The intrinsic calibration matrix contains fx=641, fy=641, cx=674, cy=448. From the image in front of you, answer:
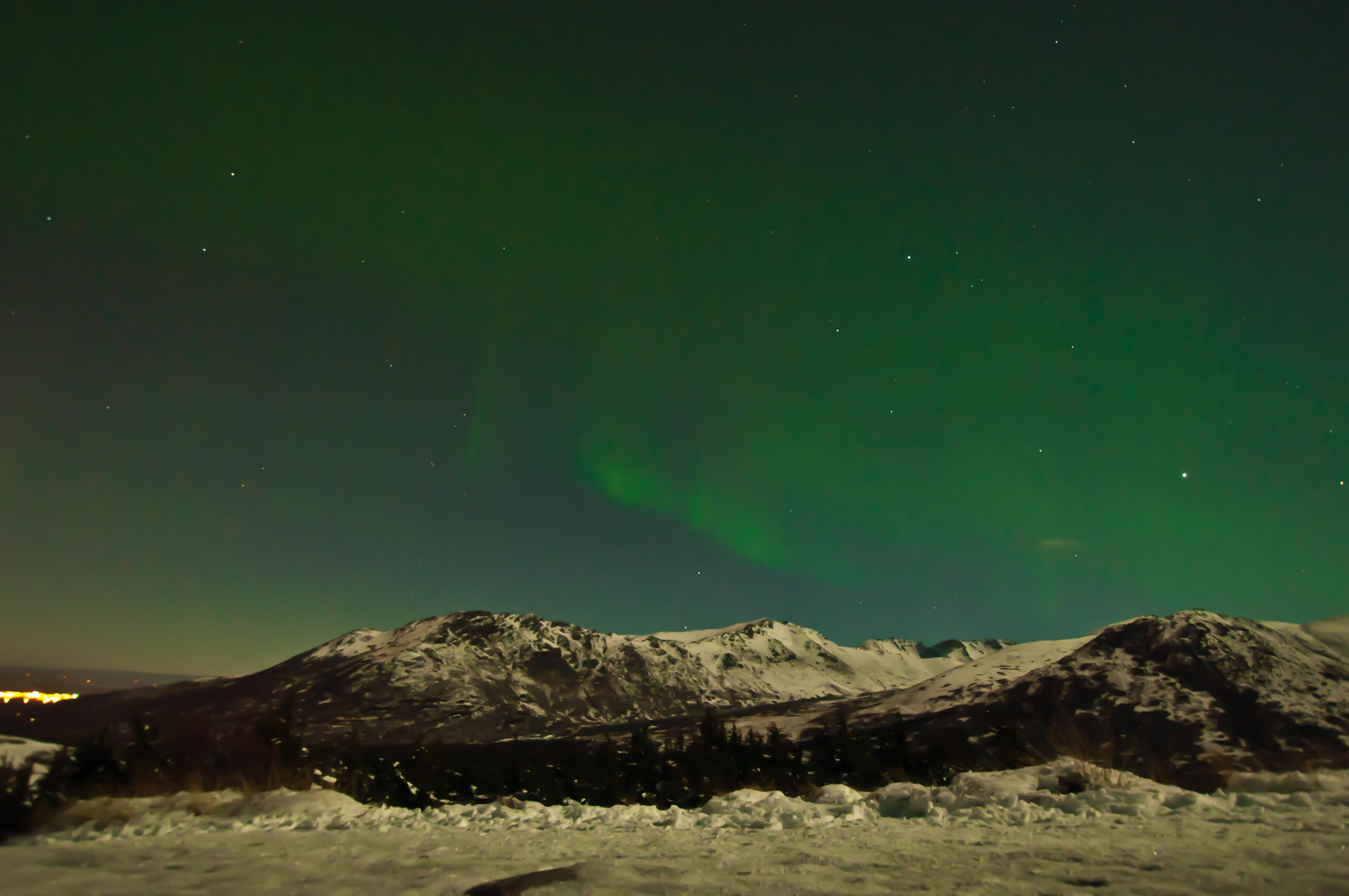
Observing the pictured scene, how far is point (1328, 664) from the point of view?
4668 inches

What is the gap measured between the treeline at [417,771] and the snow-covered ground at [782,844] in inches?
78.5

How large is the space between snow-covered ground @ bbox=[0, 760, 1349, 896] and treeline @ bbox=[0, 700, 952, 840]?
6.54 feet

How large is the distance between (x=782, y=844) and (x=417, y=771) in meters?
17.8

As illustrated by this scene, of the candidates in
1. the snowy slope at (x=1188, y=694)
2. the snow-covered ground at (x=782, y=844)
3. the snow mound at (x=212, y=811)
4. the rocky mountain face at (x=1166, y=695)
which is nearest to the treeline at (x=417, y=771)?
the snow mound at (x=212, y=811)

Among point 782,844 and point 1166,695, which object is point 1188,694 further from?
point 782,844

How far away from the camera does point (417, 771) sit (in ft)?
65.1

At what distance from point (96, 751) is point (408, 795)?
5.96 metres

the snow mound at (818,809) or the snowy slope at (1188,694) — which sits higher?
the snow mound at (818,809)

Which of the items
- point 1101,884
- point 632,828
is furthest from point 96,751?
point 1101,884

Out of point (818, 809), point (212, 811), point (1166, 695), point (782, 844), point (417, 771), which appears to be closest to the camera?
point (782, 844)

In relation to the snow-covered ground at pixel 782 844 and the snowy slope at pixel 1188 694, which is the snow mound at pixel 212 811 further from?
the snowy slope at pixel 1188 694

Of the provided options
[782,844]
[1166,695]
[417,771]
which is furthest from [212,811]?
[1166,695]

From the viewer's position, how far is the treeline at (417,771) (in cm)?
991

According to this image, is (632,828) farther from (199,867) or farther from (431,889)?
(199,867)
